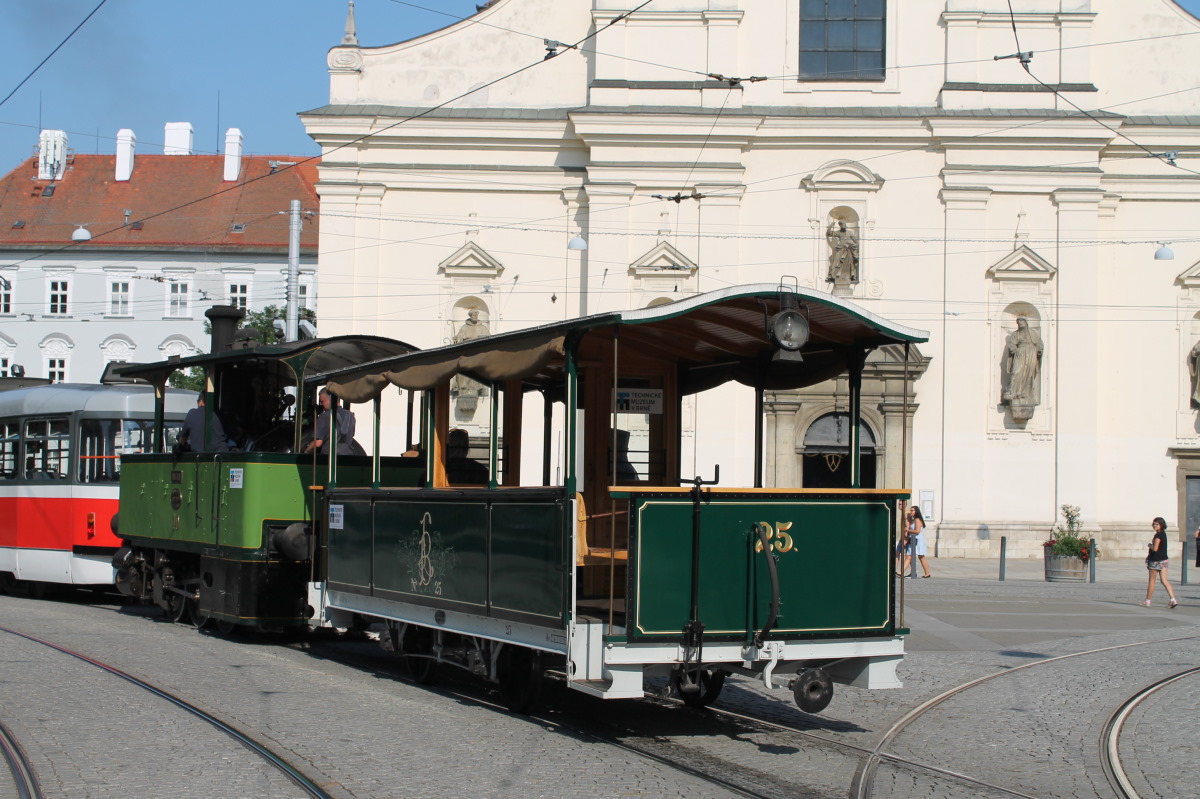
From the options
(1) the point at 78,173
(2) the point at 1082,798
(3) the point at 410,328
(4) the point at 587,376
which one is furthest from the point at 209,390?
(1) the point at 78,173

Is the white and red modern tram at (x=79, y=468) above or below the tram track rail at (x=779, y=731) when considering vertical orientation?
above

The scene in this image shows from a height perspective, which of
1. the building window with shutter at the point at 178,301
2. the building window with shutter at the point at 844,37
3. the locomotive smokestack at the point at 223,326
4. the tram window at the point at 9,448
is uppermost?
the building window with shutter at the point at 844,37

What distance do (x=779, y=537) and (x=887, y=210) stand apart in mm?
27053

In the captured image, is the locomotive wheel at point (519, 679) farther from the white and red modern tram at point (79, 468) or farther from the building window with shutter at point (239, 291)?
the building window with shutter at point (239, 291)

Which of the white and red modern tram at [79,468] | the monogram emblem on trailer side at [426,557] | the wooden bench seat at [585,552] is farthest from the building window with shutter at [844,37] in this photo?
the wooden bench seat at [585,552]

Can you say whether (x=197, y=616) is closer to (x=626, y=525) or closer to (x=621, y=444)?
(x=621, y=444)

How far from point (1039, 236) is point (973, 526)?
7214 millimetres

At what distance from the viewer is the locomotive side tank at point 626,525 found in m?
9.15

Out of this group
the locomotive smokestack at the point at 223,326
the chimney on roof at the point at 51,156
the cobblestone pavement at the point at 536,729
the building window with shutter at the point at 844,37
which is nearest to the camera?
the cobblestone pavement at the point at 536,729

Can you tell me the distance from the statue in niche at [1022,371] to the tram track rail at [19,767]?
2876 centimetres

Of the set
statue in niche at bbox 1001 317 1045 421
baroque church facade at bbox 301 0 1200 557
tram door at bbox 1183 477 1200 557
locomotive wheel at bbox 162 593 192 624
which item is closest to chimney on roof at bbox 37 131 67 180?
baroque church facade at bbox 301 0 1200 557

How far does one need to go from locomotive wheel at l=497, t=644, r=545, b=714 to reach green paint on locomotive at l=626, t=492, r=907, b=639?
1554 millimetres

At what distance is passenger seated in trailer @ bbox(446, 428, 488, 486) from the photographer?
11711 millimetres

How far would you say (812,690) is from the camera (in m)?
9.24
